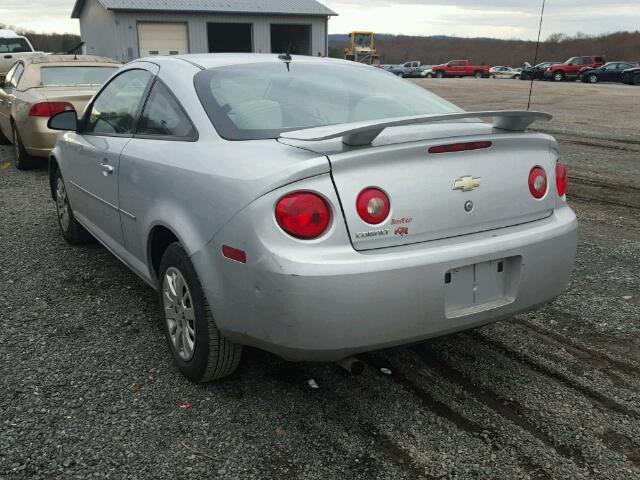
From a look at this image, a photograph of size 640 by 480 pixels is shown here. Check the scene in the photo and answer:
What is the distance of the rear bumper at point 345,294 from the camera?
224cm

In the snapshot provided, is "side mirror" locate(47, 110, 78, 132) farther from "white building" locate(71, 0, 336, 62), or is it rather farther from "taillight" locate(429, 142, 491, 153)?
"white building" locate(71, 0, 336, 62)

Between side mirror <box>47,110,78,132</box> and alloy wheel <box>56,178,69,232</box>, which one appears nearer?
side mirror <box>47,110,78,132</box>

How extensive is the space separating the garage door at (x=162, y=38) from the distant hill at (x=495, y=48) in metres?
23.5

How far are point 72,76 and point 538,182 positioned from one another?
24.9ft

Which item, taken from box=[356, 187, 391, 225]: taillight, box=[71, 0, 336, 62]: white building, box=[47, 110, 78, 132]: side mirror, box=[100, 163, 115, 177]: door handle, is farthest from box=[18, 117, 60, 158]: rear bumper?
box=[71, 0, 336, 62]: white building

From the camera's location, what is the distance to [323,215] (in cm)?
229

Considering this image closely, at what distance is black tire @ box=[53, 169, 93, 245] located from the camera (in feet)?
16.2

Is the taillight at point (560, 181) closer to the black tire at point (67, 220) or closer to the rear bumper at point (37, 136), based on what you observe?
the black tire at point (67, 220)

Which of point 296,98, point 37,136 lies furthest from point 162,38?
point 296,98

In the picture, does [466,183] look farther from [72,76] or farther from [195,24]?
[195,24]

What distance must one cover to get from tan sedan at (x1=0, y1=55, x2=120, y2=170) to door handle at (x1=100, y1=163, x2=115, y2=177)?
4520 mm

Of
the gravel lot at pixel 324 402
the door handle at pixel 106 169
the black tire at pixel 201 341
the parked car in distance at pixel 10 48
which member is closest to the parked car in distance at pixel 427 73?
the parked car in distance at pixel 10 48

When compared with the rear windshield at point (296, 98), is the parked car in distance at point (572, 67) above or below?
below

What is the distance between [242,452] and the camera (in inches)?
96.5
